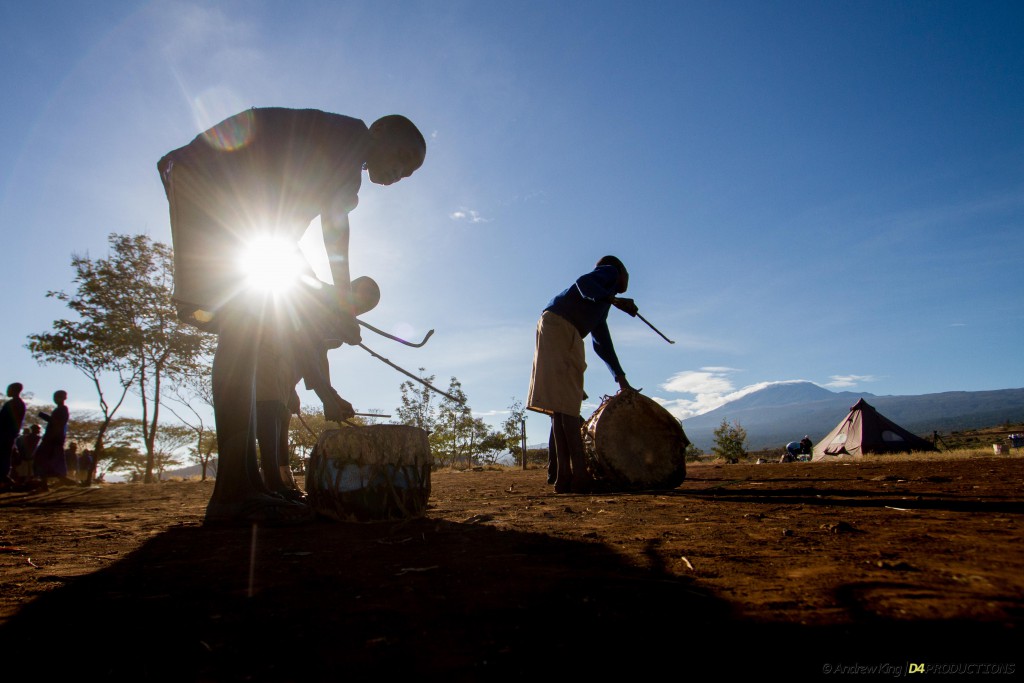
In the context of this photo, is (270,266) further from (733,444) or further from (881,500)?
(733,444)

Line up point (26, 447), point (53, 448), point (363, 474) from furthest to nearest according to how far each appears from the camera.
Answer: point (26, 447)
point (53, 448)
point (363, 474)

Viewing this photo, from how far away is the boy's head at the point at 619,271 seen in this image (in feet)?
16.7

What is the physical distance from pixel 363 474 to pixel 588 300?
291cm

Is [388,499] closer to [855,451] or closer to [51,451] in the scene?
[51,451]

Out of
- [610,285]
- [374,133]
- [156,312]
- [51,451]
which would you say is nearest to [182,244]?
[374,133]

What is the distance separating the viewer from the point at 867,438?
A: 18.5 meters

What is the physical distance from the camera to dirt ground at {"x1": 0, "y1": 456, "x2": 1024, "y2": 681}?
86 cm

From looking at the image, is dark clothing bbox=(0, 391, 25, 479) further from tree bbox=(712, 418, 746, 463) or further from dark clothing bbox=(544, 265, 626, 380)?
tree bbox=(712, 418, 746, 463)

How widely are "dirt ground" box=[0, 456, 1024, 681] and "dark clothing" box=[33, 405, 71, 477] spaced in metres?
9.49

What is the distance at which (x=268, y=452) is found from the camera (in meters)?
3.15

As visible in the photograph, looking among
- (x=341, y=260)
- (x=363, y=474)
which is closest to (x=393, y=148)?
(x=341, y=260)

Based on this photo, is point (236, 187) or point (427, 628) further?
point (236, 187)

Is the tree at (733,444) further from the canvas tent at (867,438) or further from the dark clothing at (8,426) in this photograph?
the dark clothing at (8,426)

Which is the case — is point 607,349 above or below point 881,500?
above
